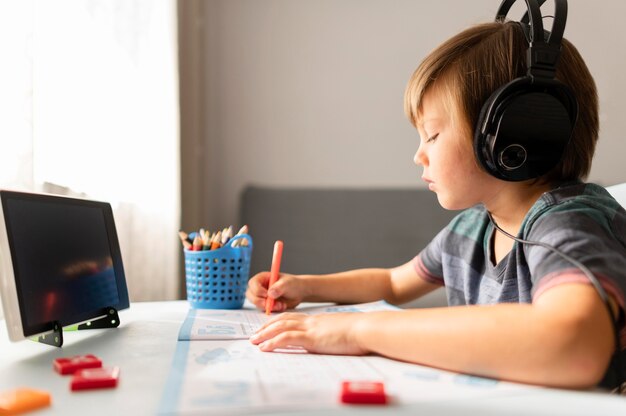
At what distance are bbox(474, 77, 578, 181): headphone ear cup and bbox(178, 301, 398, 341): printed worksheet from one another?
329mm

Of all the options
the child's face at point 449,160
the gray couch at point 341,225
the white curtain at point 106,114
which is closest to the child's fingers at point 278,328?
the child's face at point 449,160

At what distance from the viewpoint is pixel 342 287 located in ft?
3.34

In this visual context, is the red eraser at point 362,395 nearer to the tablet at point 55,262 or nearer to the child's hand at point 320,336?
the child's hand at point 320,336

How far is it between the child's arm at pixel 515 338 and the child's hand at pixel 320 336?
0.06 ft

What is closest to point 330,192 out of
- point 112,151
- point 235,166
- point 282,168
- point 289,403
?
point 282,168

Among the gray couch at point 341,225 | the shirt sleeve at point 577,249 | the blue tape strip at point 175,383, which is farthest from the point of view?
the gray couch at point 341,225

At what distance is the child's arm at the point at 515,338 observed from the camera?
51 cm

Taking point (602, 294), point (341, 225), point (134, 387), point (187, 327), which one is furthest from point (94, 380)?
point (341, 225)

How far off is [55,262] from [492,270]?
1.88 ft

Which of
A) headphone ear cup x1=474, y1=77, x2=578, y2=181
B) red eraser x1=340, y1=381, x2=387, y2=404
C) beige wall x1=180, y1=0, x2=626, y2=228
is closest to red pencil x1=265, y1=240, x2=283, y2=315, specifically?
headphone ear cup x1=474, y1=77, x2=578, y2=181

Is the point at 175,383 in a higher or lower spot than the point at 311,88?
lower

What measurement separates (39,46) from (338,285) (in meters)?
0.68

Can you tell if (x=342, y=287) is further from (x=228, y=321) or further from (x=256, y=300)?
(x=228, y=321)

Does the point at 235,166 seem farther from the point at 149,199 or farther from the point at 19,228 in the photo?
the point at 19,228
